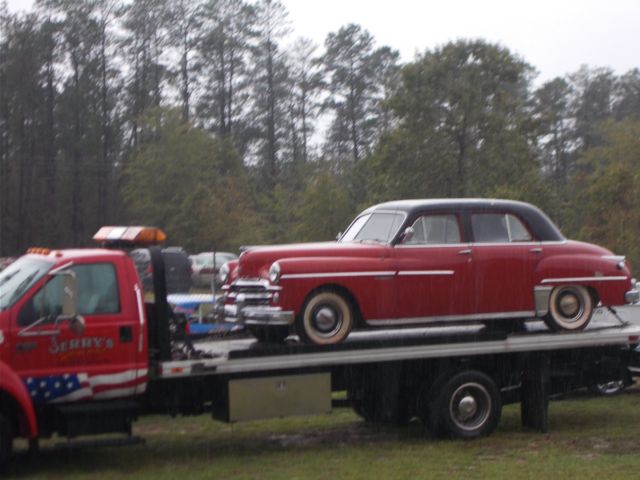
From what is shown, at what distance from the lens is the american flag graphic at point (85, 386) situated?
372 inches

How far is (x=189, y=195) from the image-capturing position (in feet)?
96.0

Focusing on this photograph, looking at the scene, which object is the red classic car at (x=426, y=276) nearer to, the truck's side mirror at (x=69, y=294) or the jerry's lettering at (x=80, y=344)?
the jerry's lettering at (x=80, y=344)

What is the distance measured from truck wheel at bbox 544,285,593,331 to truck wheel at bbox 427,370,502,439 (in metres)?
0.98

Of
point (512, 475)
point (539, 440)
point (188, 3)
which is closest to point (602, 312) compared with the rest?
point (539, 440)

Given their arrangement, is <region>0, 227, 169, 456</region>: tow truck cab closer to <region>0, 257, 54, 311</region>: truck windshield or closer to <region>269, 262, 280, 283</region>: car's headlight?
<region>0, 257, 54, 311</region>: truck windshield

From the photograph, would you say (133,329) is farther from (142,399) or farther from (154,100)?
(154,100)

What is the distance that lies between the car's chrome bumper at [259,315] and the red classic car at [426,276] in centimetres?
1

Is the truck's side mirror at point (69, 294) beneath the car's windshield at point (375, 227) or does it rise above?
beneath

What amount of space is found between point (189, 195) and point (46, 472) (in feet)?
64.7

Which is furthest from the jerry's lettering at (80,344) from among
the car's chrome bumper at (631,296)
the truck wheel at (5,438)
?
the car's chrome bumper at (631,296)

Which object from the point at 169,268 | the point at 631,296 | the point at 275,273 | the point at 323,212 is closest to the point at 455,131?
the point at 323,212

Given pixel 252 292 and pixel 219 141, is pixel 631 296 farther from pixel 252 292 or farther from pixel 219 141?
pixel 219 141

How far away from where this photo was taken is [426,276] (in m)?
11.0

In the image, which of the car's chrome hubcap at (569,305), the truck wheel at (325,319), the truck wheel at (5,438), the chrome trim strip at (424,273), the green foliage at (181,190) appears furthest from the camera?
the green foliage at (181,190)
